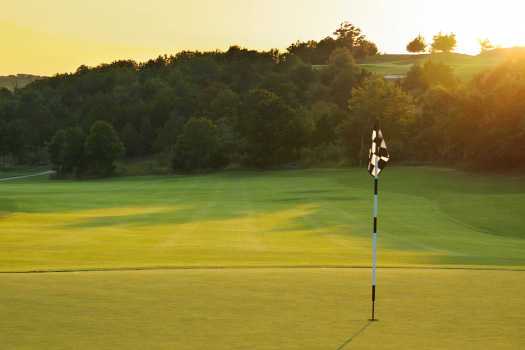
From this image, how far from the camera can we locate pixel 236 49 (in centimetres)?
19362

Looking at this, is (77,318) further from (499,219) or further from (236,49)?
(236,49)

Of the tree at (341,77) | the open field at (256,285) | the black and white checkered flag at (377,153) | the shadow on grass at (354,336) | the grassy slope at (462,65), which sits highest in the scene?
the grassy slope at (462,65)

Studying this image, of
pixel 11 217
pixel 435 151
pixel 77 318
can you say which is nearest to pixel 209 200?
pixel 11 217

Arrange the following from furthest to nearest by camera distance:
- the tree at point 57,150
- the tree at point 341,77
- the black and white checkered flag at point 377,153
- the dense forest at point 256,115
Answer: the tree at point 341,77
the tree at point 57,150
the dense forest at point 256,115
the black and white checkered flag at point 377,153

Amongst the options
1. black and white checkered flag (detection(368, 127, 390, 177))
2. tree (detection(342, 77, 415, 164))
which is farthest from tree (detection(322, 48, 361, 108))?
black and white checkered flag (detection(368, 127, 390, 177))

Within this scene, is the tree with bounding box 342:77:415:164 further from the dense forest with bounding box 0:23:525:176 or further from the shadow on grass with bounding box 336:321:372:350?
the shadow on grass with bounding box 336:321:372:350

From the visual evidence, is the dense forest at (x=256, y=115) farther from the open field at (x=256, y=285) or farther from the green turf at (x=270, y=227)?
the open field at (x=256, y=285)

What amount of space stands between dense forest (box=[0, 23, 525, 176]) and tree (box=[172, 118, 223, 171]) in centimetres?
17

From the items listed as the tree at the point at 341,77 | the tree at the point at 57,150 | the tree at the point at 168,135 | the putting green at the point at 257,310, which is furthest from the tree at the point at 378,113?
the putting green at the point at 257,310

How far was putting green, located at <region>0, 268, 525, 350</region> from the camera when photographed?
723 centimetres

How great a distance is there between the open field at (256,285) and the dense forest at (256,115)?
2390 centimetres

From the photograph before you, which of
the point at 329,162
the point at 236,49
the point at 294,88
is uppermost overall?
the point at 236,49

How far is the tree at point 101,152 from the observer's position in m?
100

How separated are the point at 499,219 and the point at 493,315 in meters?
25.7
